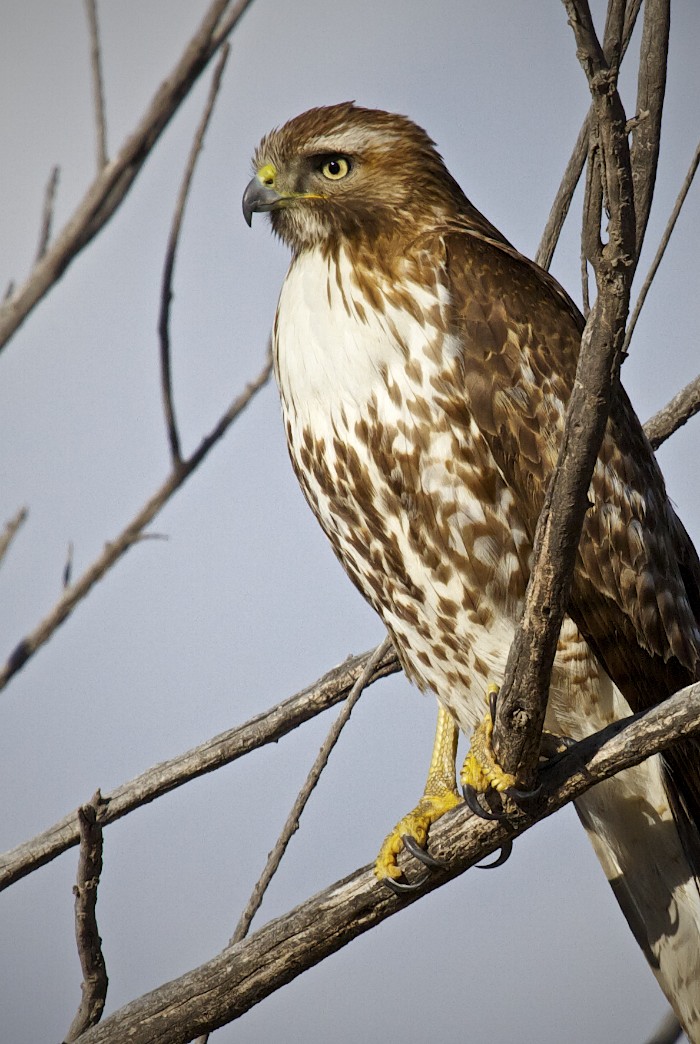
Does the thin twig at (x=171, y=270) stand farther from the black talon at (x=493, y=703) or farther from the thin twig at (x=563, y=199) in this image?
the thin twig at (x=563, y=199)

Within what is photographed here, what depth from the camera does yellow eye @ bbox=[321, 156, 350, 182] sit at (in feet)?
12.2

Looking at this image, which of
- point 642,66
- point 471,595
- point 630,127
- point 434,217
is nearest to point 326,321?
point 434,217

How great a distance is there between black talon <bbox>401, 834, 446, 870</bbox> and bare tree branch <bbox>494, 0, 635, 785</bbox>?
46 centimetres

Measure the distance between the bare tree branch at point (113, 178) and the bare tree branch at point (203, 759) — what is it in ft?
7.42

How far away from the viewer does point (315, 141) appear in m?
3.74

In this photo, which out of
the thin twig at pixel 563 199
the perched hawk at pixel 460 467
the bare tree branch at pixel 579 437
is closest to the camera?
the bare tree branch at pixel 579 437

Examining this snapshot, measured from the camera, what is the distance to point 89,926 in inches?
113

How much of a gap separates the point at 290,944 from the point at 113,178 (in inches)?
86.3

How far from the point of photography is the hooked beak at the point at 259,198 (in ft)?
12.4

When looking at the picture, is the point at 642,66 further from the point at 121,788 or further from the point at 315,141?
the point at 121,788

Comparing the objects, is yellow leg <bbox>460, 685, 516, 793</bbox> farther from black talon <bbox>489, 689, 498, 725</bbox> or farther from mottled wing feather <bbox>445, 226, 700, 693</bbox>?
mottled wing feather <bbox>445, 226, 700, 693</bbox>

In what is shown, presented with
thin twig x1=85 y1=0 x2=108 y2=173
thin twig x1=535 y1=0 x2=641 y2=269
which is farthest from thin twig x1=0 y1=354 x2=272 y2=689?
thin twig x1=535 y1=0 x2=641 y2=269

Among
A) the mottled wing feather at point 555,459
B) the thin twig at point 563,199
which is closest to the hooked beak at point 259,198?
the mottled wing feather at point 555,459

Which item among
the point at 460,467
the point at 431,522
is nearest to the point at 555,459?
the point at 460,467
